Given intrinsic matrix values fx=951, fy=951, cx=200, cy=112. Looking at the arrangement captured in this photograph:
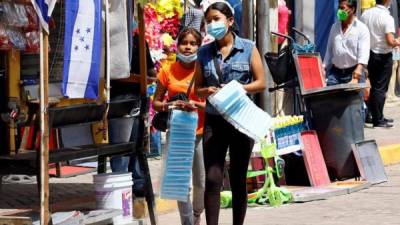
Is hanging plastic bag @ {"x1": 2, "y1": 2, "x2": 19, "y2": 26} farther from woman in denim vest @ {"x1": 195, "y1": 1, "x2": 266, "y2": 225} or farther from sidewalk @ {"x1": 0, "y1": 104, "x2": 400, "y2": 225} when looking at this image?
sidewalk @ {"x1": 0, "y1": 104, "x2": 400, "y2": 225}

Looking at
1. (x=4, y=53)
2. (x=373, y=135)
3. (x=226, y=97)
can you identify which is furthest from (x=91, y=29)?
(x=373, y=135)

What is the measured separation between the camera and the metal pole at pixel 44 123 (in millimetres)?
5965

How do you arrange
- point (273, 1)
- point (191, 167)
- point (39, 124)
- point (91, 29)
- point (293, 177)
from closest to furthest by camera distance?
point (39, 124)
point (91, 29)
point (191, 167)
point (293, 177)
point (273, 1)

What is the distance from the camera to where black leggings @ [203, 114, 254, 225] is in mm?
6812

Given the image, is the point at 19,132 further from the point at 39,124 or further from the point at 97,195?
the point at 97,195

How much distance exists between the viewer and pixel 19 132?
639 cm

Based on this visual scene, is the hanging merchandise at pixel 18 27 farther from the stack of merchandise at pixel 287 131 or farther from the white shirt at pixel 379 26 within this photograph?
the white shirt at pixel 379 26

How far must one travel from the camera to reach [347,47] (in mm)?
11492

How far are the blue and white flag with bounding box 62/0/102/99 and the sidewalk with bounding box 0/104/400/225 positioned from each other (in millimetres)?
1499

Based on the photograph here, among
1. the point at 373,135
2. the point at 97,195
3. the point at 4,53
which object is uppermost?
the point at 4,53

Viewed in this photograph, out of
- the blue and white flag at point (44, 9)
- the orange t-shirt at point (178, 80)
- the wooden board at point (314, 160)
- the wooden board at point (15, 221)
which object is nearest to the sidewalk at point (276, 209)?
the wooden board at point (314, 160)

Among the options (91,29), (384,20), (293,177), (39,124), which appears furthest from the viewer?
(384,20)

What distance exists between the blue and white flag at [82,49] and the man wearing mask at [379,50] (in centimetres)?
786

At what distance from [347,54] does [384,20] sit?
238cm
